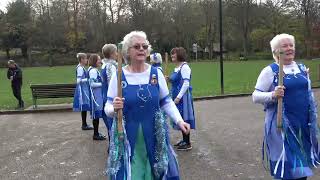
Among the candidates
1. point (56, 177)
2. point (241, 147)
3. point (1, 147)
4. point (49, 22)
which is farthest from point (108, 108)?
point (49, 22)

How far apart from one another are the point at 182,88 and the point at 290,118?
11.5ft

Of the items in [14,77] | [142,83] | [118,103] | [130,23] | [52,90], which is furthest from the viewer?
[130,23]

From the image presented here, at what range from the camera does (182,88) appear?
8547 mm

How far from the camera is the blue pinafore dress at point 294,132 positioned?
5.11m

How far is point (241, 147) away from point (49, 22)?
62.4 metres

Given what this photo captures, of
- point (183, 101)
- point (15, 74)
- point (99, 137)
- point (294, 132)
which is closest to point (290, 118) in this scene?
point (294, 132)

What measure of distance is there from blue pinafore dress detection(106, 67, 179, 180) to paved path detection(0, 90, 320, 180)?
2433 mm

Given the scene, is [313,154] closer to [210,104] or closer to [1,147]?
[1,147]

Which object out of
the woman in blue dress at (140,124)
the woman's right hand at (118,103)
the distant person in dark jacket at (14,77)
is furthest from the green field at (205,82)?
the woman's right hand at (118,103)

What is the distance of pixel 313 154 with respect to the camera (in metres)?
5.29

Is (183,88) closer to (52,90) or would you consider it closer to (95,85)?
(95,85)

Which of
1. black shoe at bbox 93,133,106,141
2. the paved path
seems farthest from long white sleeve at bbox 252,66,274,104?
black shoe at bbox 93,133,106,141

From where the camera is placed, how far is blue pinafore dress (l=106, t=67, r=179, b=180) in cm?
453

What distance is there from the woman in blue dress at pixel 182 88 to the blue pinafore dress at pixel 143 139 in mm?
3928
